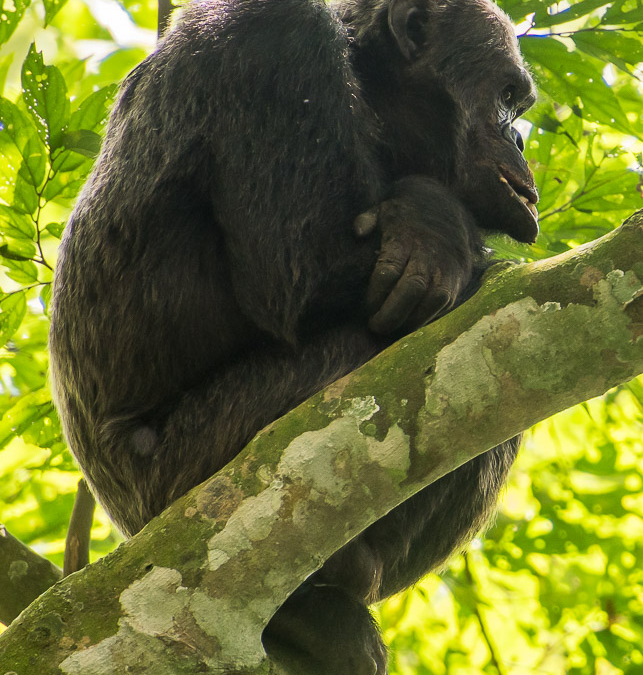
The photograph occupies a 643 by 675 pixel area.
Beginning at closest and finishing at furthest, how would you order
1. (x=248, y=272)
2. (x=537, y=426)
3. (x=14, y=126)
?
(x=248, y=272) → (x=14, y=126) → (x=537, y=426)

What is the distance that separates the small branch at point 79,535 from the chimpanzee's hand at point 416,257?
2044 millimetres

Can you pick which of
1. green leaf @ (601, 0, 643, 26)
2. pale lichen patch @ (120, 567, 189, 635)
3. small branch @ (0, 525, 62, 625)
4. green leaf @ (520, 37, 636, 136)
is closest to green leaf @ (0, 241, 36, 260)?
small branch @ (0, 525, 62, 625)

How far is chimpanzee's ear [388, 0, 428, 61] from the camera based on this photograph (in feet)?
12.2

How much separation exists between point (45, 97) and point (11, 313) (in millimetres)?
1080

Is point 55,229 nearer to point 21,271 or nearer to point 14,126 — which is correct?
point 21,271

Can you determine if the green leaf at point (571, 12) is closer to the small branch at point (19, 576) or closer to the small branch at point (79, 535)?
the small branch at point (79, 535)

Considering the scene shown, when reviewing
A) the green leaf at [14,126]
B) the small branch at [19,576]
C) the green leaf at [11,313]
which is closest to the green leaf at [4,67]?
the green leaf at [14,126]

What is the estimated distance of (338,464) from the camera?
2.33 m

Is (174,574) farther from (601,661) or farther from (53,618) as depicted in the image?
(601,661)

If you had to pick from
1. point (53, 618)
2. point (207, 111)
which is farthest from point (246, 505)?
point (207, 111)

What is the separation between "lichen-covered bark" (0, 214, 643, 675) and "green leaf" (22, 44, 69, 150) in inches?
93.9

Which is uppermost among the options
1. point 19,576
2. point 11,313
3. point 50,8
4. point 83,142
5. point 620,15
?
point 50,8

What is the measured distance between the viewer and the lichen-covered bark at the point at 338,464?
2.23 m

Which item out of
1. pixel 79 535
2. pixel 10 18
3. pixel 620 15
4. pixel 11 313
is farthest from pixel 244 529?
pixel 620 15
